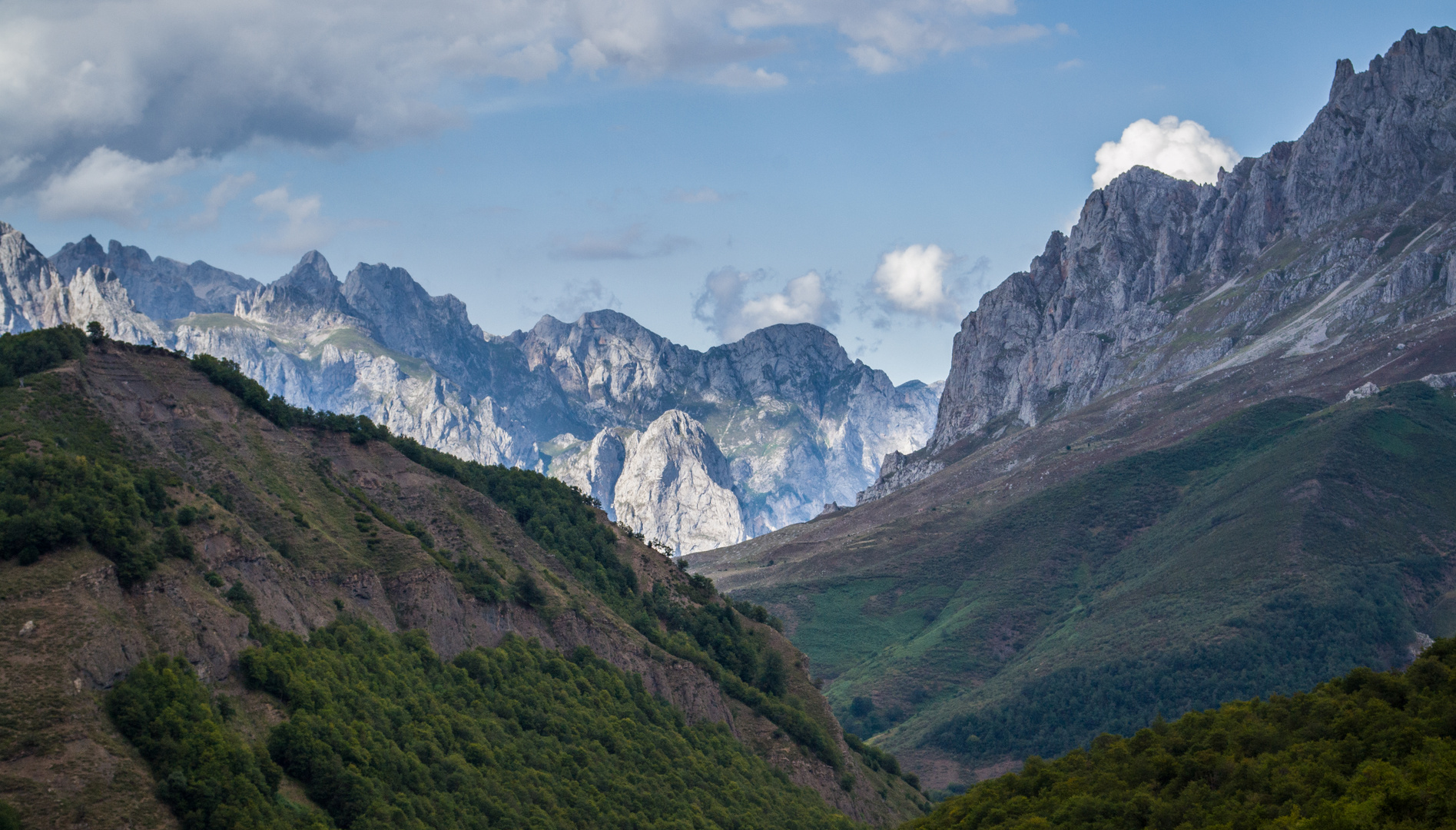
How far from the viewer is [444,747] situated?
8031 centimetres

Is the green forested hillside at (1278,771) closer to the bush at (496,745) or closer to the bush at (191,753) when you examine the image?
the bush at (496,745)

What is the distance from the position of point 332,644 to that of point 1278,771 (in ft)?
187

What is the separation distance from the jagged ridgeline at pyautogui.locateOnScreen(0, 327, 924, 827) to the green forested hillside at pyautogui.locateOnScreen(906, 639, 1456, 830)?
2975 cm

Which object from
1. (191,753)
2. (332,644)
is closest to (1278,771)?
(191,753)

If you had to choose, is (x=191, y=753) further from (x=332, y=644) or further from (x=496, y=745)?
(x=496, y=745)

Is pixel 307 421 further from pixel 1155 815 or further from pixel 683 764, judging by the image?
pixel 1155 815

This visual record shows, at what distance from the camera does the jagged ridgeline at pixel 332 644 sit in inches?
2222

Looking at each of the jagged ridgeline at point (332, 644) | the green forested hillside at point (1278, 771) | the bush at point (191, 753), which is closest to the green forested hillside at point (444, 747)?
the bush at point (191, 753)

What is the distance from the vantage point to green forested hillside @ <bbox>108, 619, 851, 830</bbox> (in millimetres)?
57656

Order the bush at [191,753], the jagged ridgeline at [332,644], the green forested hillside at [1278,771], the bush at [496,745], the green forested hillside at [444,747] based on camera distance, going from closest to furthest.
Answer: the green forested hillside at [1278,771] < the bush at [191,753] < the jagged ridgeline at [332,644] < the green forested hillside at [444,747] < the bush at [496,745]

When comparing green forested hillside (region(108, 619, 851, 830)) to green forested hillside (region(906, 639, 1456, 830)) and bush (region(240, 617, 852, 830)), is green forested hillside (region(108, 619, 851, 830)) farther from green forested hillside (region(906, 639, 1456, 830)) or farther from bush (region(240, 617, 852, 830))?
green forested hillside (region(906, 639, 1456, 830))

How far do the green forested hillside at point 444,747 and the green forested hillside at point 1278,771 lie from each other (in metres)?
23.0

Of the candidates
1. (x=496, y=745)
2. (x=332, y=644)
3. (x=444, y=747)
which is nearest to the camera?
(x=332, y=644)

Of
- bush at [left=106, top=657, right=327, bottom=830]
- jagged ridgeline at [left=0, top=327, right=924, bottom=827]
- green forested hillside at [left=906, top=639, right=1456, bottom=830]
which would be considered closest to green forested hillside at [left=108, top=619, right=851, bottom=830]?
bush at [left=106, top=657, right=327, bottom=830]
